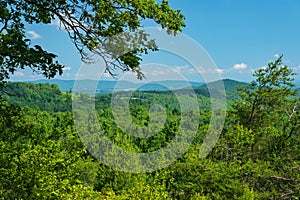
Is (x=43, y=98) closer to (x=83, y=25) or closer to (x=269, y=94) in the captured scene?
(x=269, y=94)

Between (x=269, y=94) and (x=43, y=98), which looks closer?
(x=269, y=94)

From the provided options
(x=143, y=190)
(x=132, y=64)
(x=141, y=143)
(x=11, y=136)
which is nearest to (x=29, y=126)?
(x=11, y=136)

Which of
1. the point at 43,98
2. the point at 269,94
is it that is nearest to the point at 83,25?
the point at 269,94

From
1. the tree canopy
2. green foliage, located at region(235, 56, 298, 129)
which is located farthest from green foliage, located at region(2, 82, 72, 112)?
the tree canopy

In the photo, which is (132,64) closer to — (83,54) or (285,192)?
(83,54)

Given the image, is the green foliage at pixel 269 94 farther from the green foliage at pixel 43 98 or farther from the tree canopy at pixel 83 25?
the green foliage at pixel 43 98

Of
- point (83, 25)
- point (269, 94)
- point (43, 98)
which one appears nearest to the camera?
point (83, 25)

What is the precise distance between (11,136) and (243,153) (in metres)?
18.9

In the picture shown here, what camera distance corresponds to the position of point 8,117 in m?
7.41

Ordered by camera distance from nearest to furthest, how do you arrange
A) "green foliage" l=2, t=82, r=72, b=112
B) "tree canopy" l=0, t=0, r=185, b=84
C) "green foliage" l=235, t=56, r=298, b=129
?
"tree canopy" l=0, t=0, r=185, b=84 → "green foliage" l=235, t=56, r=298, b=129 → "green foliage" l=2, t=82, r=72, b=112

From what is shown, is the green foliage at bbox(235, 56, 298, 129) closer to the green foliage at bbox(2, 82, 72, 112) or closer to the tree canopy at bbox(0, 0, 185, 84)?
the tree canopy at bbox(0, 0, 185, 84)

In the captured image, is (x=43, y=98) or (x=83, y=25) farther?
(x=43, y=98)

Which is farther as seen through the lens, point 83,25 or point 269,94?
point 269,94

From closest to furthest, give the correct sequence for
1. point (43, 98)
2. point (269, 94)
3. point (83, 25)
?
point (83, 25) → point (269, 94) → point (43, 98)
